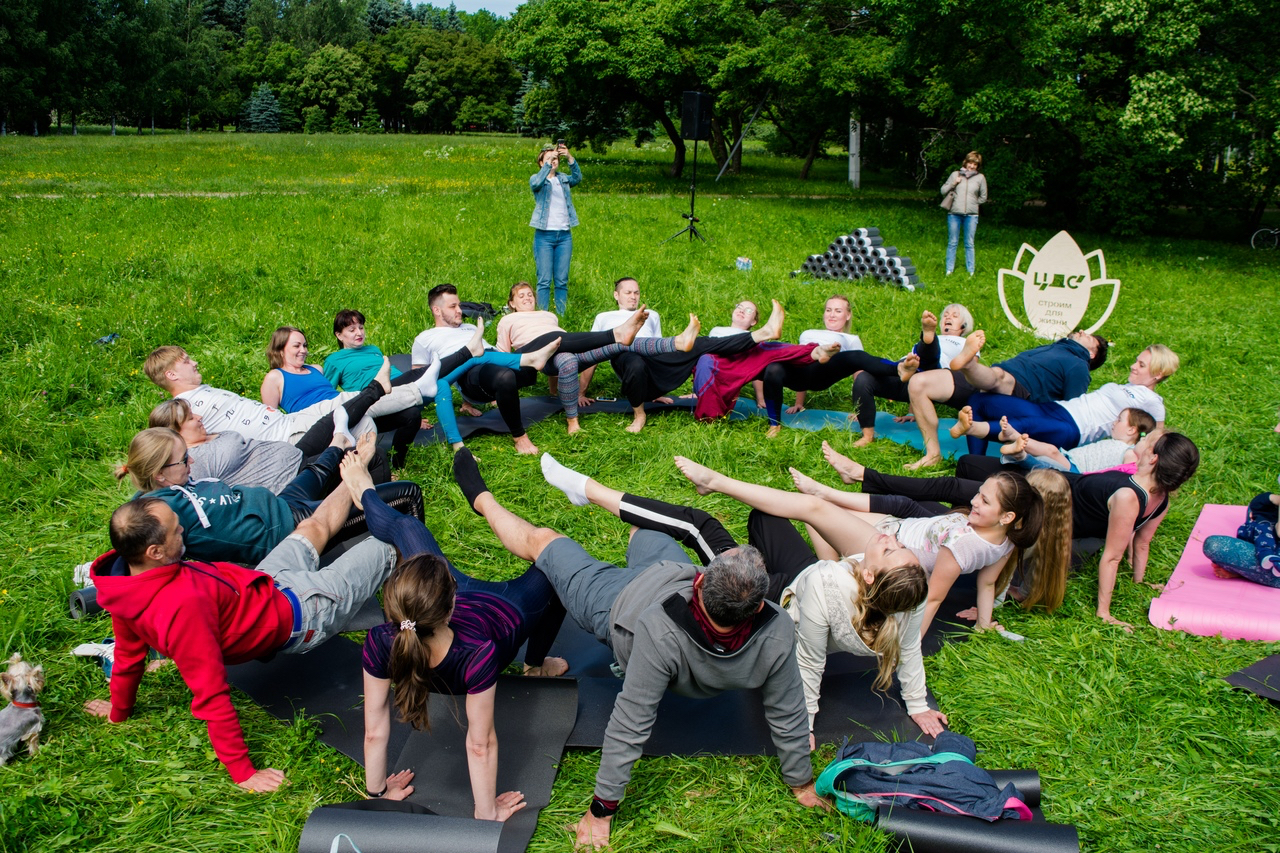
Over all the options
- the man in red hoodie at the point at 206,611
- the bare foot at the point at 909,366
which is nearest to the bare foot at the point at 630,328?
the bare foot at the point at 909,366

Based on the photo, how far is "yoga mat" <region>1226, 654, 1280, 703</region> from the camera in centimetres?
357

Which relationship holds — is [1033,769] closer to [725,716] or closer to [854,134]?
[725,716]

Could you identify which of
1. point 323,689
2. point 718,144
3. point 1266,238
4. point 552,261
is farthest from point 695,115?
point 718,144

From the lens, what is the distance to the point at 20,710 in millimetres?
3217

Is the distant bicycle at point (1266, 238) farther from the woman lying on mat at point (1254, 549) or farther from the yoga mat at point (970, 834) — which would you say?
the yoga mat at point (970, 834)

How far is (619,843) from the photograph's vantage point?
9.48ft

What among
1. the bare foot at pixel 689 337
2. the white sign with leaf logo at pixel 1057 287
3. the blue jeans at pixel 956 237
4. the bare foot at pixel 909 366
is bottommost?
the bare foot at pixel 909 366

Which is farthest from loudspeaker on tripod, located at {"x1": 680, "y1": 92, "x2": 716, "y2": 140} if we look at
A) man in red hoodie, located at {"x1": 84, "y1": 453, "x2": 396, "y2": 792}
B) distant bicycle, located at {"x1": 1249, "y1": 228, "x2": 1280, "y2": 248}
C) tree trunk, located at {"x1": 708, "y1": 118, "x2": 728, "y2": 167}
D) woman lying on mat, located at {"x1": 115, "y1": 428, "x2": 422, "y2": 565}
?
tree trunk, located at {"x1": 708, "y1": 118, "x2": 728, "y2": 167}

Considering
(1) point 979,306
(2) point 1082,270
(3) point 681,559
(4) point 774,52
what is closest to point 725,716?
(3) point 681,559

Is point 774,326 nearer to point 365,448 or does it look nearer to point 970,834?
point 365,448

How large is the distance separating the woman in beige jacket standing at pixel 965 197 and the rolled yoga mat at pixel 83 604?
1144 centimetres

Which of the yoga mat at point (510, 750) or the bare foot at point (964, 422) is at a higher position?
the bare foot at point (964, 422)

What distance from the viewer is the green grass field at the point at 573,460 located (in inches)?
119

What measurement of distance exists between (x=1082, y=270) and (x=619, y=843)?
682 centimetres
